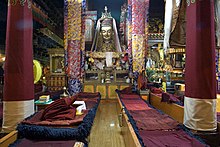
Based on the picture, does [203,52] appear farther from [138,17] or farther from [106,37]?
[106,37]

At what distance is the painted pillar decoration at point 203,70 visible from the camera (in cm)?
227

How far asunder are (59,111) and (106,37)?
6.15m

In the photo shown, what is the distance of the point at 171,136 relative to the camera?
7.72 ft

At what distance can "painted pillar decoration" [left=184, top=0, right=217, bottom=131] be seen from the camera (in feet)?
7.45

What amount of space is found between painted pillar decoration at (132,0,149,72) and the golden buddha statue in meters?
1.60

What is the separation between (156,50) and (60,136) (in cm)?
1013

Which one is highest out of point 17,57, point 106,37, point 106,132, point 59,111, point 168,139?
point 106,37

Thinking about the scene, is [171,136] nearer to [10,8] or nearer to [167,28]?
[167,28]

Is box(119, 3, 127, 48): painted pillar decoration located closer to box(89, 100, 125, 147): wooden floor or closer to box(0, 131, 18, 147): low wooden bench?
box(89, 100, 125, 147): wooden floor

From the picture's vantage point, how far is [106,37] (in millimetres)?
8500

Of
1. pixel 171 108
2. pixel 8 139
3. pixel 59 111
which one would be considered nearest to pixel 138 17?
pixel 171 108

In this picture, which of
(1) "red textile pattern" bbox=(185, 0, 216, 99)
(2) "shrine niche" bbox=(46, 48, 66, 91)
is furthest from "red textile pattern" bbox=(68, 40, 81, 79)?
(1) "red textile pattern" bbox=(185, 0, 216, 99)

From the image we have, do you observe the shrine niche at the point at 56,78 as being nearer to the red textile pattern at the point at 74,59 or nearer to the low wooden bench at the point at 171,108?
the red textile pattern at the point at 74,59

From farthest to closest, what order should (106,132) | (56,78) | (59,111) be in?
(56,78), (106,132), (59,111)
